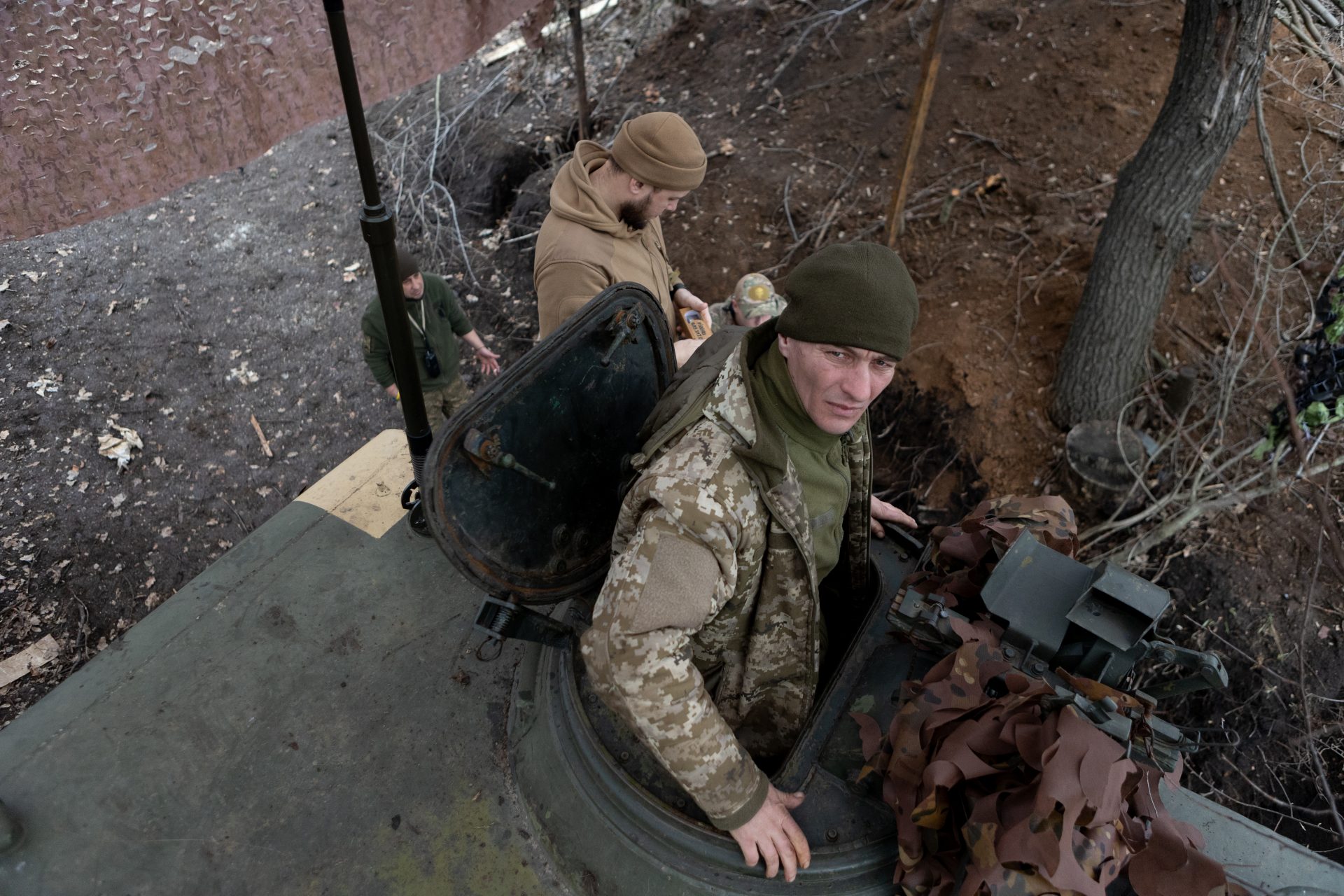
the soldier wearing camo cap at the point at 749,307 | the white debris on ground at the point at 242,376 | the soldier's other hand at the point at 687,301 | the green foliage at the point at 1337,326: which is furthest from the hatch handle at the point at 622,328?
the white debris on ground at the point at 242,376

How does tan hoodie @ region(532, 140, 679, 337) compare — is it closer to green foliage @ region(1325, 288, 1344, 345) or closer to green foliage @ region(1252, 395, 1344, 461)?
green foliage @ region(1252, 395, 1344, 461)

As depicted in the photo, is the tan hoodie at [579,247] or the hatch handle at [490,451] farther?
the tan hoodie at [579,247]

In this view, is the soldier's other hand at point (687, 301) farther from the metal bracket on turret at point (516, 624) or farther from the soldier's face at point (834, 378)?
the metal bracket on turret at point (516, 624)

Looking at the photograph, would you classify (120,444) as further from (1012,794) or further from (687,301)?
(1012,794)

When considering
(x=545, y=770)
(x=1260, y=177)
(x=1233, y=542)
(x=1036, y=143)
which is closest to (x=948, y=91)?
(x=1036, y=143)

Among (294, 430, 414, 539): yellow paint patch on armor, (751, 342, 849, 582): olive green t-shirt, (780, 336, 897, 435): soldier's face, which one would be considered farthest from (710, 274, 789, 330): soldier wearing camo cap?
(780, 336, 897, 435): soldier's face

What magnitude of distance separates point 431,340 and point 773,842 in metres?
3.41

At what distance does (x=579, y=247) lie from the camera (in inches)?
113

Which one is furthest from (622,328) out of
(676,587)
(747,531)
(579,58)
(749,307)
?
(579,58)

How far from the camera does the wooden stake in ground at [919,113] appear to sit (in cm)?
399

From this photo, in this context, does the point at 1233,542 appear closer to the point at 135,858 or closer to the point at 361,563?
the point at 361,563

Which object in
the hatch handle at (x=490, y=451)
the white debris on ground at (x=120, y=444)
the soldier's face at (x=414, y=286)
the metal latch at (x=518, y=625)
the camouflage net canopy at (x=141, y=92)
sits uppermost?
the camouflage net canopy at (x=141, y=92)

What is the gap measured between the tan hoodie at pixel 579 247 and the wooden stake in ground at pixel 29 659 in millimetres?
3188

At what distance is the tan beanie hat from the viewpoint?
2.78 meters
